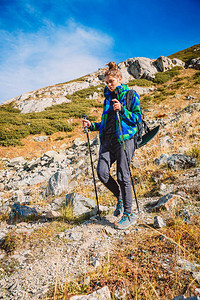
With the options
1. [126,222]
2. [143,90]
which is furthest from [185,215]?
[143,90]

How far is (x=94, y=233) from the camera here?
2.83 meters

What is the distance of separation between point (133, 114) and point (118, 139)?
48cm

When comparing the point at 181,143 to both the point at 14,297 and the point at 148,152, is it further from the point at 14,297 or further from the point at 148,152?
the point at 14,297

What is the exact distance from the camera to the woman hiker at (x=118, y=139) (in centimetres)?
288

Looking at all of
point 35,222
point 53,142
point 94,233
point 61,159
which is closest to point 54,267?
Result: point 94,233

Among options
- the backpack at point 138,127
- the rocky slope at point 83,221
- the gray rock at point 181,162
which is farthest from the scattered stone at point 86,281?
the gray rock at point 181,162

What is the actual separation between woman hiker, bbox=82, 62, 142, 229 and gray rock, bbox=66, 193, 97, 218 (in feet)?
2.69

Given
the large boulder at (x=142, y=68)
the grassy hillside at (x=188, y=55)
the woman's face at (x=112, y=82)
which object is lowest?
the woman's face at (x=112, y=82)

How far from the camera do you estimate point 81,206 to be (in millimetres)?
3945

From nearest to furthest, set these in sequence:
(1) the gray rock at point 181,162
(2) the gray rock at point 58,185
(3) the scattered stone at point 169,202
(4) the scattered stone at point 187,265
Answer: (4) the scattered stone at point 187,265
(3) the scattered stone at point 169,202
(1) the gray rock at point 181,162
(2) the gray rock at point 58,185

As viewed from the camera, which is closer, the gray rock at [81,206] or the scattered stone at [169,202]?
the scattered stone at [169,202]

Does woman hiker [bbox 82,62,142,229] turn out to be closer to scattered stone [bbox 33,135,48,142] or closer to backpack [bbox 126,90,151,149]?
backpack [bbox 126,90,151,149]

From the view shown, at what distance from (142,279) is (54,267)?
1087mm

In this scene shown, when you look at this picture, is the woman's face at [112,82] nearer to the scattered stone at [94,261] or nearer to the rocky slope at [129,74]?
the scattered stone at [94,261]
